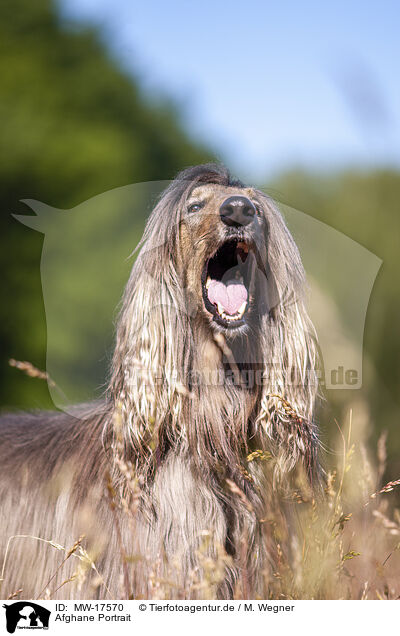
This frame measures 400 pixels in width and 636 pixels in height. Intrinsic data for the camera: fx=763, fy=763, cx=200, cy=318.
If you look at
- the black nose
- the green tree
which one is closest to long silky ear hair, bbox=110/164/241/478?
the black nose

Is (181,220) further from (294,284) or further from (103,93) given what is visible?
(103,93)

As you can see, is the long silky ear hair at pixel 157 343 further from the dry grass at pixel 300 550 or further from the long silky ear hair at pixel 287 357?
the long silky ear hair at pixel 287 357

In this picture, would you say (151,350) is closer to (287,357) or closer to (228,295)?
(228,295)

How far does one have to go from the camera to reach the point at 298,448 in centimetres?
328

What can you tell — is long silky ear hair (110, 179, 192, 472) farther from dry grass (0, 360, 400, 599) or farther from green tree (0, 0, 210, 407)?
green tree (0, 0, 210, 407)

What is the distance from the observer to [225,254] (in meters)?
3.35

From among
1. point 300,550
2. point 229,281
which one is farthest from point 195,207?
point 300,550

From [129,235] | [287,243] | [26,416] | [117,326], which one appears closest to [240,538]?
[117,326]

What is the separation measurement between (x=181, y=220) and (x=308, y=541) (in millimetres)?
1442
